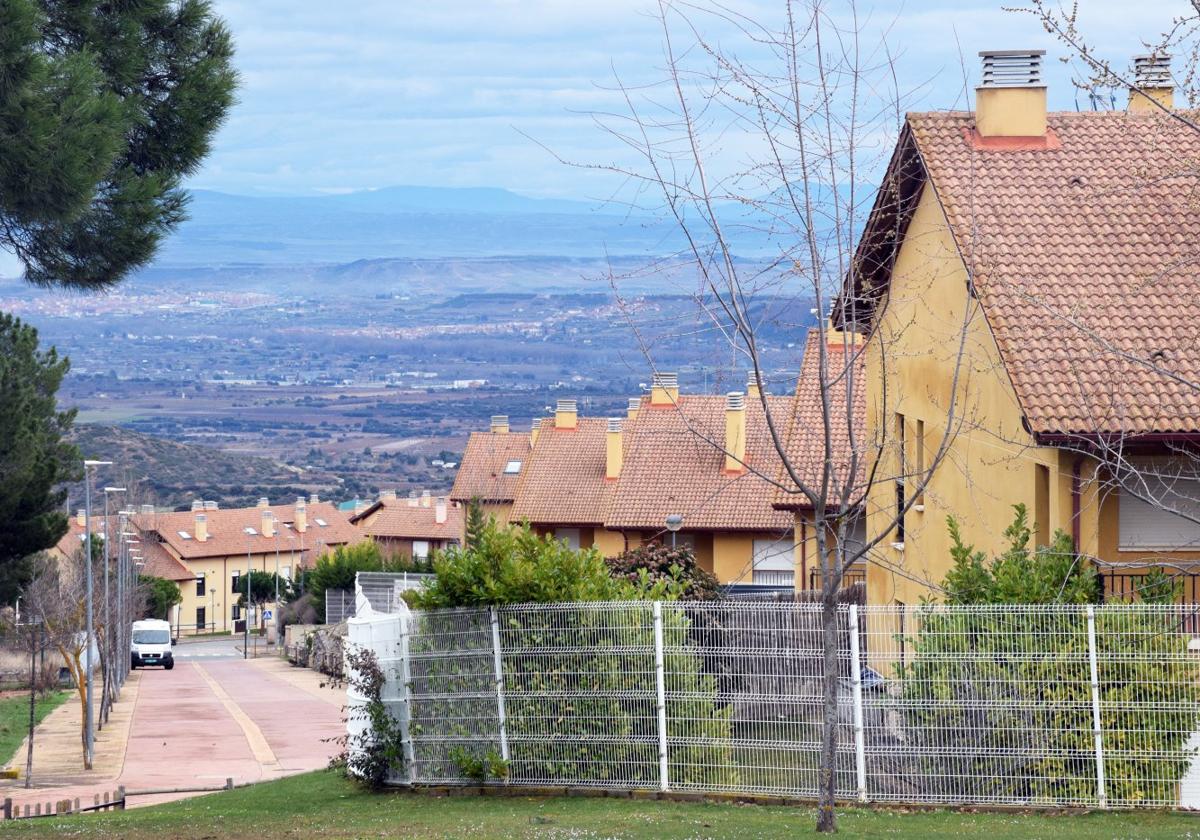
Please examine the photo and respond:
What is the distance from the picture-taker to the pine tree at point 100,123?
43.3ft

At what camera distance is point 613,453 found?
54.1 metres

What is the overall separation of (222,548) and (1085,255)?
102024 mm

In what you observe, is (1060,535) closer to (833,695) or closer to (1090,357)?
(1090,357)

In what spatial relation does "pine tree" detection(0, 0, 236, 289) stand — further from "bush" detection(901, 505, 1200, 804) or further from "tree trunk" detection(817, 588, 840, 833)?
"bush" detection(901, 505, 1200, 804)

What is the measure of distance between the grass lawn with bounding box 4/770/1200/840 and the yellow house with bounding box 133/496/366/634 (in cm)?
9536

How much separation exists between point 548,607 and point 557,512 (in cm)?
3763

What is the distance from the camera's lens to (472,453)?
70.8 metres

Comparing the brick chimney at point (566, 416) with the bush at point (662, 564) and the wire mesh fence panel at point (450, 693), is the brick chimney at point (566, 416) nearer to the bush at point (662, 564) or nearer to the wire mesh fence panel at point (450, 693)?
the bush at point (662, 564)

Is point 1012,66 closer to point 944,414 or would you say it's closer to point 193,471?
point 944,414

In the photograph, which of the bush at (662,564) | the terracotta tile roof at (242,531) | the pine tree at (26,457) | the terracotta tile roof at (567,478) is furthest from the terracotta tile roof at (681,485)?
the terracotta tile roof at (242,531)

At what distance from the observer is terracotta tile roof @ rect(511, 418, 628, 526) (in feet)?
175

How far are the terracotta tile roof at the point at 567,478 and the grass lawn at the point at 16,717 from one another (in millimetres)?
15641

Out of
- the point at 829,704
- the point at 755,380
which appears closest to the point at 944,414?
the point at 755,380

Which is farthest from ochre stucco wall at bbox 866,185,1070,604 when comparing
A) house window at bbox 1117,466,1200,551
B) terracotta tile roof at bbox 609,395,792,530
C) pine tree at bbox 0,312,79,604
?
terracotta tile roof at bbox 609,395,792,530
